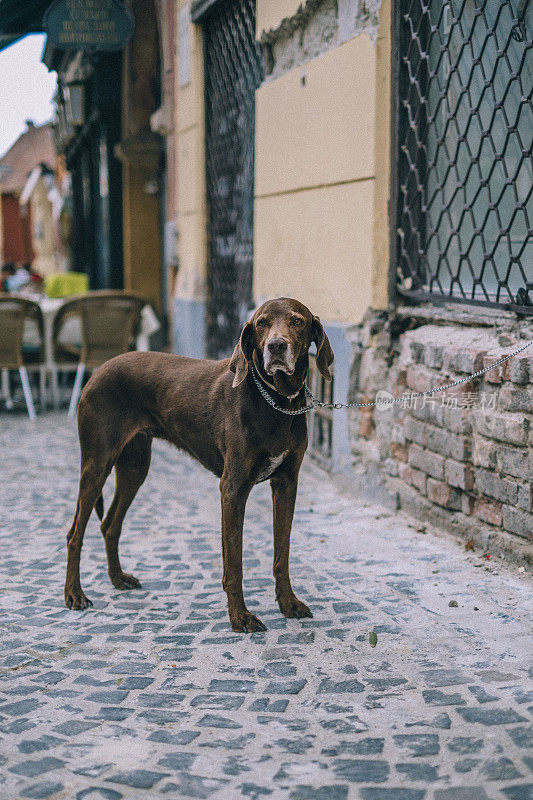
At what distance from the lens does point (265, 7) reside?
23.6ft

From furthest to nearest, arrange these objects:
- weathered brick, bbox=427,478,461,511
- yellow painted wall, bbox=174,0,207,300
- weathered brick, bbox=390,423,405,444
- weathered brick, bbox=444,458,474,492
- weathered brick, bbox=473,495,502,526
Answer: yellow painted wall, bbox=174,0,207,300 → weathered brick, bbox=390,423,405,444 → weathered brick, bbox=427,478,461,511 → weathered brick, bbox=444,458,474,492 → weathered brick, bbox=473,495,502,526

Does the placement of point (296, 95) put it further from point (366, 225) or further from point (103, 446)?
point (103, 446)

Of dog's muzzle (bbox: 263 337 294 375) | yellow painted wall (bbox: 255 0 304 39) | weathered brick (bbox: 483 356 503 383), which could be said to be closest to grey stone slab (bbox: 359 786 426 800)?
dog's muzzle (bbox: 263 337 294 375)

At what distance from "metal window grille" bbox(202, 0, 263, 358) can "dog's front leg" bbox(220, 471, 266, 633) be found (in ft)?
15.8

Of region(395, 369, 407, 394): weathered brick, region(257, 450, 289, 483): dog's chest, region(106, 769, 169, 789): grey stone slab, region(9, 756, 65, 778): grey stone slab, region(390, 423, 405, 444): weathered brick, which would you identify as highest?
region(395, 369, 407, 394): weathered brick

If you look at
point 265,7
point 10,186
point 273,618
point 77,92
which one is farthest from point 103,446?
point 10,186

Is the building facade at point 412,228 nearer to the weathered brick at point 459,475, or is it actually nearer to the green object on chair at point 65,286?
the weathered brick at point 459,475

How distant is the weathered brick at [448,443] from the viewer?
4.65 meters

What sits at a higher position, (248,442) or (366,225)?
(366,225)

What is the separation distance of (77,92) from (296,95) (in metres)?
9.38

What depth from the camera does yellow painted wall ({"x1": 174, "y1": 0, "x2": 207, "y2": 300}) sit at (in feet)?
31.7

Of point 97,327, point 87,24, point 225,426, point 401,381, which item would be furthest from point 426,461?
point 87,24

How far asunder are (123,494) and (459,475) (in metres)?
1.75

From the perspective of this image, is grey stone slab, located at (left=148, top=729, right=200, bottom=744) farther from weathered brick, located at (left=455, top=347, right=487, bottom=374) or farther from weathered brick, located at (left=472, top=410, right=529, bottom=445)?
weathered brick, located at (left=455, top=347, right=487, bottom=374)
